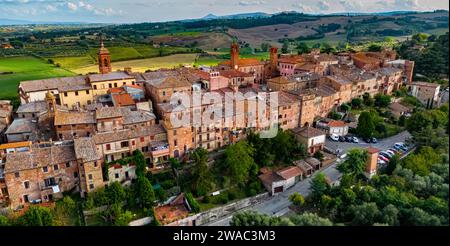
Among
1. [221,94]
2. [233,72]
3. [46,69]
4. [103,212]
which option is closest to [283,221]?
[103,212]

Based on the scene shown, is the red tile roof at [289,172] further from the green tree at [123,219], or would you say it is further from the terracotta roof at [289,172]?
the green tree at [123,219]

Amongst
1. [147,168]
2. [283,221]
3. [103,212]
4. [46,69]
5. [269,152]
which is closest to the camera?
[283,221]

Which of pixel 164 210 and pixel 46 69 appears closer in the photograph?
pixel 164 210

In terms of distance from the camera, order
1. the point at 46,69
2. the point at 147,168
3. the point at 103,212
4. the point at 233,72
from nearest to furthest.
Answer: the point at 103,212 < the point at 147,168 < the point at 233,72 < the point at 46,69

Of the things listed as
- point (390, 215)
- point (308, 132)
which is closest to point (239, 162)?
point (308, 132)

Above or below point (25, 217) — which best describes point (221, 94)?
above

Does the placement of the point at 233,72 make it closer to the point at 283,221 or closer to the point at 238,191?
the point at 238,191
